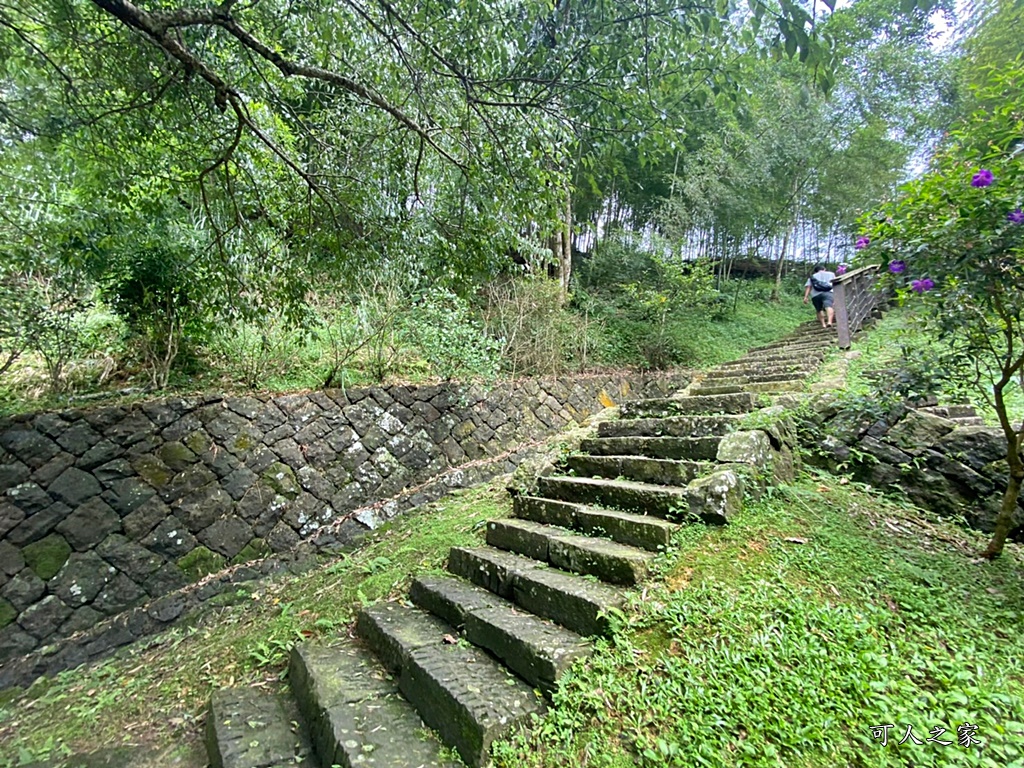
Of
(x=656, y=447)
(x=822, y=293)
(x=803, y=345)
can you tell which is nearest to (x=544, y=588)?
(x=656, y=447)

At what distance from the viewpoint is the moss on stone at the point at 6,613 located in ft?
8.90

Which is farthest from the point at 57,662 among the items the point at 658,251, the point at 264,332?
the point at 658,251

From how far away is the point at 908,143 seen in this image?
1093cm

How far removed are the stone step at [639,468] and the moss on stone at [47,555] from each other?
3.48m

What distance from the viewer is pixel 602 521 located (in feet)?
8.78

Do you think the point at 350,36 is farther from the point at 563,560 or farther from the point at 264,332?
the point at 563,560

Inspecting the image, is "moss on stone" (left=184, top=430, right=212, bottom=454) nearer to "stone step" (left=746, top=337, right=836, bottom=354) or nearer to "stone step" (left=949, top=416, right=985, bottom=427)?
"stone step" (left=949, top=416, right=985, bottom=427)

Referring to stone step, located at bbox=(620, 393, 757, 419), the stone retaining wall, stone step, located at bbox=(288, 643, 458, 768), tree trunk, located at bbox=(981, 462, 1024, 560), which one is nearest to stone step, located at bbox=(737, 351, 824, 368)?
stone step, located at bbox=(620, 393, 757, 419)

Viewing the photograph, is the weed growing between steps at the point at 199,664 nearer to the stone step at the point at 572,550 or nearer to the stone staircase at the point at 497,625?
the stone staircase at the point at 497,625

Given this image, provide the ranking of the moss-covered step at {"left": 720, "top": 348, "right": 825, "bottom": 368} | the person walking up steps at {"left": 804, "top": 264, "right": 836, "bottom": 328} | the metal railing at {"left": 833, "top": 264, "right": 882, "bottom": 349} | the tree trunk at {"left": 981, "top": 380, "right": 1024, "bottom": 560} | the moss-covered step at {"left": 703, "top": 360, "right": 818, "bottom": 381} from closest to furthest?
1. the tree trunk at {"left": 981, "top": 380, "right": 1024, "bottom": 560}
2. the moss-covered step at {"left": 703, "top": 360, "right": 818, "bottom": 381}
3. the moss-covered step at {"left": 720, "top": 348, "right": 825, "bottom": 368}
4. the metal railing at {"left": 833, "top": 264, "right": 882, "bottom": 349}
5. the person walking up steps at {"left": 804, "top": 264, "right": 836, "bottom": 328}

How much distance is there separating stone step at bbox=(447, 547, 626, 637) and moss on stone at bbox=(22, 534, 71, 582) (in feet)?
8.31

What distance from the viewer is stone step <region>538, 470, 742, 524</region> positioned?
2.45 m

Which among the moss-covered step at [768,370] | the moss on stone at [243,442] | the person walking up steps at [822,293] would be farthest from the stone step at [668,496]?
the person walking up steps at [822,293]

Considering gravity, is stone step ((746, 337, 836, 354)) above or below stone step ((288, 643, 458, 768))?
above
